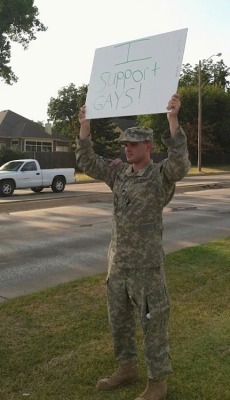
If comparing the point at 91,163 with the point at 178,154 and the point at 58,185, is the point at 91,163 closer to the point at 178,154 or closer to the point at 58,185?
the point at 178,154

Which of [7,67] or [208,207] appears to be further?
[7,67]

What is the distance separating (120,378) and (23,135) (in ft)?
166

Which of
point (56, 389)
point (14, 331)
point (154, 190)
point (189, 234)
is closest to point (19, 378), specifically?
point (56, 389)

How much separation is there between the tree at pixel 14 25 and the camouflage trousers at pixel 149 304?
3610 cm

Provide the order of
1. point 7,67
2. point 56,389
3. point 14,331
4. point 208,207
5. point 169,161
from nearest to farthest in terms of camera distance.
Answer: point 169,161, point 56,389, point 14,331, point 208,207, point 7,67

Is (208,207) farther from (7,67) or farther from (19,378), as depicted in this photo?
(7,67)

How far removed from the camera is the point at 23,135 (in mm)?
52750

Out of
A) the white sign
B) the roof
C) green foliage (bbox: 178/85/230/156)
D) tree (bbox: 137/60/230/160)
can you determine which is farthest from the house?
the white sign

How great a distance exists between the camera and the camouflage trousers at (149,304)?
11.0ft

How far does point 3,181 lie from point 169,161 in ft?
63.6

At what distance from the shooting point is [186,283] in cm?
644

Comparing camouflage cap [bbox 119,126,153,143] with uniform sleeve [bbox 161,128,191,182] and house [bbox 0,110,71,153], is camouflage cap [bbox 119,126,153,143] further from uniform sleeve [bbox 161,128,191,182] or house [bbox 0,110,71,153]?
house [bbox 0,110,71,153]

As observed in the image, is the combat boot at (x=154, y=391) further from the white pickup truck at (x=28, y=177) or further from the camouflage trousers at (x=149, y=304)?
the white pickup truck at (x=28, y=177)

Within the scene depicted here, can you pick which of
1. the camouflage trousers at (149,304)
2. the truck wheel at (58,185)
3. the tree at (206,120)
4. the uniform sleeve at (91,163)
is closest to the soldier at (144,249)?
the camouflage trousers at (149,304)
